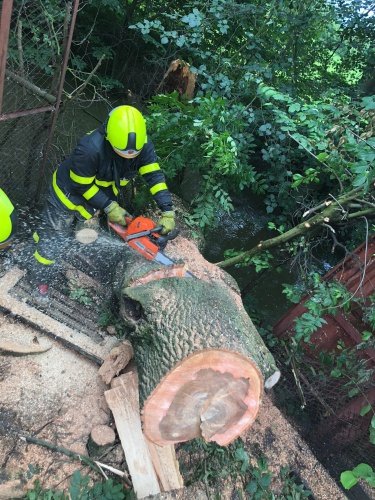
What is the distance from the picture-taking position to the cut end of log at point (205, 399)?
7.36 ft

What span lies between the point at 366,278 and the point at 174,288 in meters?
1.46

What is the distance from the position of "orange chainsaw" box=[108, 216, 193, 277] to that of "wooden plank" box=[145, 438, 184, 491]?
1160 mm

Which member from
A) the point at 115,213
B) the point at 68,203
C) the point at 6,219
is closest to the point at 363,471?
the point at 115,213

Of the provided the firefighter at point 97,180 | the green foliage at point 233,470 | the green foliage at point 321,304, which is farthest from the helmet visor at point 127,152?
the green foliage at point 233,470

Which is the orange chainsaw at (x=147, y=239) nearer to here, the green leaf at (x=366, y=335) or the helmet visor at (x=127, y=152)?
the helmet visor at (x=127, y=152)

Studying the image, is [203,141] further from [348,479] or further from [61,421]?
[348,479]

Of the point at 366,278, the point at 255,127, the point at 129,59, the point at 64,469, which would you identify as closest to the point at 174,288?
the point at 64,469

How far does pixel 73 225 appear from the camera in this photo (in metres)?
3.73

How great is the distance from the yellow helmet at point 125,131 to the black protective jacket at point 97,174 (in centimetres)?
17

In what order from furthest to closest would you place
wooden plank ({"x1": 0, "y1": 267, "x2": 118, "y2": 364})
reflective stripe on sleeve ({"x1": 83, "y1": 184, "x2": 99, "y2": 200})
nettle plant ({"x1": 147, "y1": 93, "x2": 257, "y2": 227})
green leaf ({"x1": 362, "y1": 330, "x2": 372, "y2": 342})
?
nettle plant ({"x1": 147, "y1": 93, "x2": 257, "y2": 227}) < reflective stripe on sleeve ({"x1": 83, "y1": 184, "x2": 99, "y2": 200}) < wooden plank ({"x1": 0, "y1": 267, "x2": 118, "y2": 364}) < green leaf ({"x1": 362, "y1": 330, "x2": 372, "y2": 342})

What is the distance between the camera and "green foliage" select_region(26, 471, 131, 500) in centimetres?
221

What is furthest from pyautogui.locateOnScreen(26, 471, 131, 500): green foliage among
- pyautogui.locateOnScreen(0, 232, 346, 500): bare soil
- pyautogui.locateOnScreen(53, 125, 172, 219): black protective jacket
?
pyautogui.locateOnScreen(53, 125, 172, 219): black protective jacket

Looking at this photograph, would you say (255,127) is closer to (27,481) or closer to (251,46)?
(251,46)

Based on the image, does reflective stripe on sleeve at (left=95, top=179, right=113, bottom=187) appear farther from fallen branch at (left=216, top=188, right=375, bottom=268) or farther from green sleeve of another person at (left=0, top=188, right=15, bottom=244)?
fallen branch at (left=216, top=188, right=375, bottom=268)
